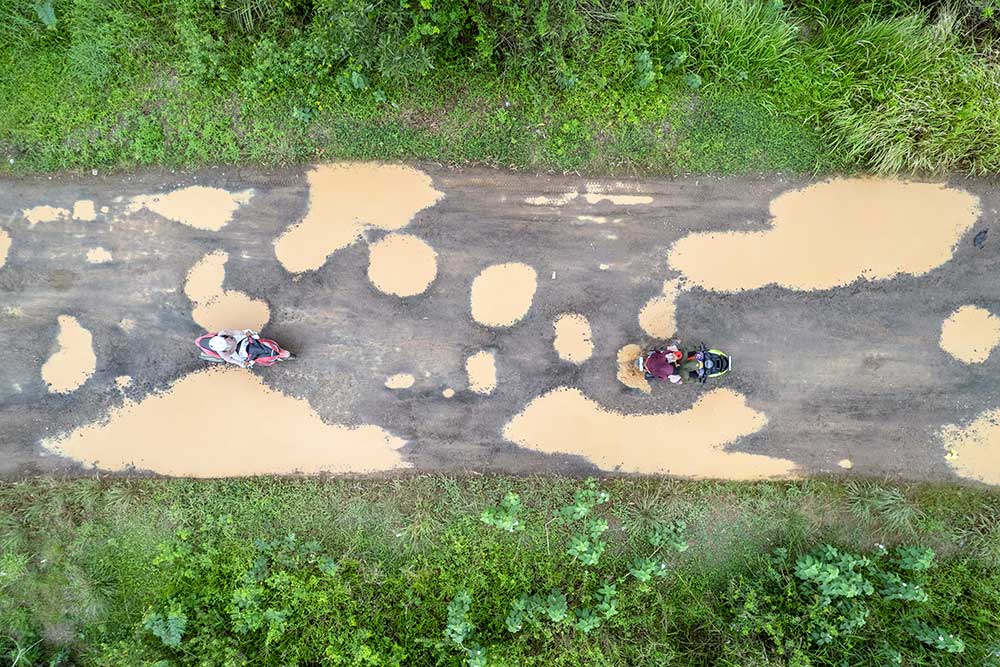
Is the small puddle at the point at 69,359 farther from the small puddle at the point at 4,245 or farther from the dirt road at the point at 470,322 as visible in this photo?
the small puddle at the point at 4,245

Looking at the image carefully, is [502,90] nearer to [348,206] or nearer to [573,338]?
[348,206]

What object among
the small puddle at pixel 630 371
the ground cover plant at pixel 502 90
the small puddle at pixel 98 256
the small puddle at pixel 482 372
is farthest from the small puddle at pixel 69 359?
the small puddle at pixel 630 371

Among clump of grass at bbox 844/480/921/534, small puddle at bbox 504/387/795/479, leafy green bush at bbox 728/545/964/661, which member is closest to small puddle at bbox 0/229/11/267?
small puddle at bbox 504/387/795/479

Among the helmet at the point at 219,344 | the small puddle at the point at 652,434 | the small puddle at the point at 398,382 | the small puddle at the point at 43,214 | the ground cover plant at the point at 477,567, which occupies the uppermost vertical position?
the small puddle at the point at 43,214

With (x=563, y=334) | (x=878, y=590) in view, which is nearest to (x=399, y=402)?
(x=563, y=334)

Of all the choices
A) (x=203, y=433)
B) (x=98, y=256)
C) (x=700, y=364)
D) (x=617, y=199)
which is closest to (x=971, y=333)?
(x=700, y=364)

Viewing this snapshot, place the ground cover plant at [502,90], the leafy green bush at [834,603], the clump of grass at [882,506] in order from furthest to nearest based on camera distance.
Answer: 1. the clump of grass at [882,506]
2. the ground cover plant at [502,90]
3. the leafy green bush at [834,603]
